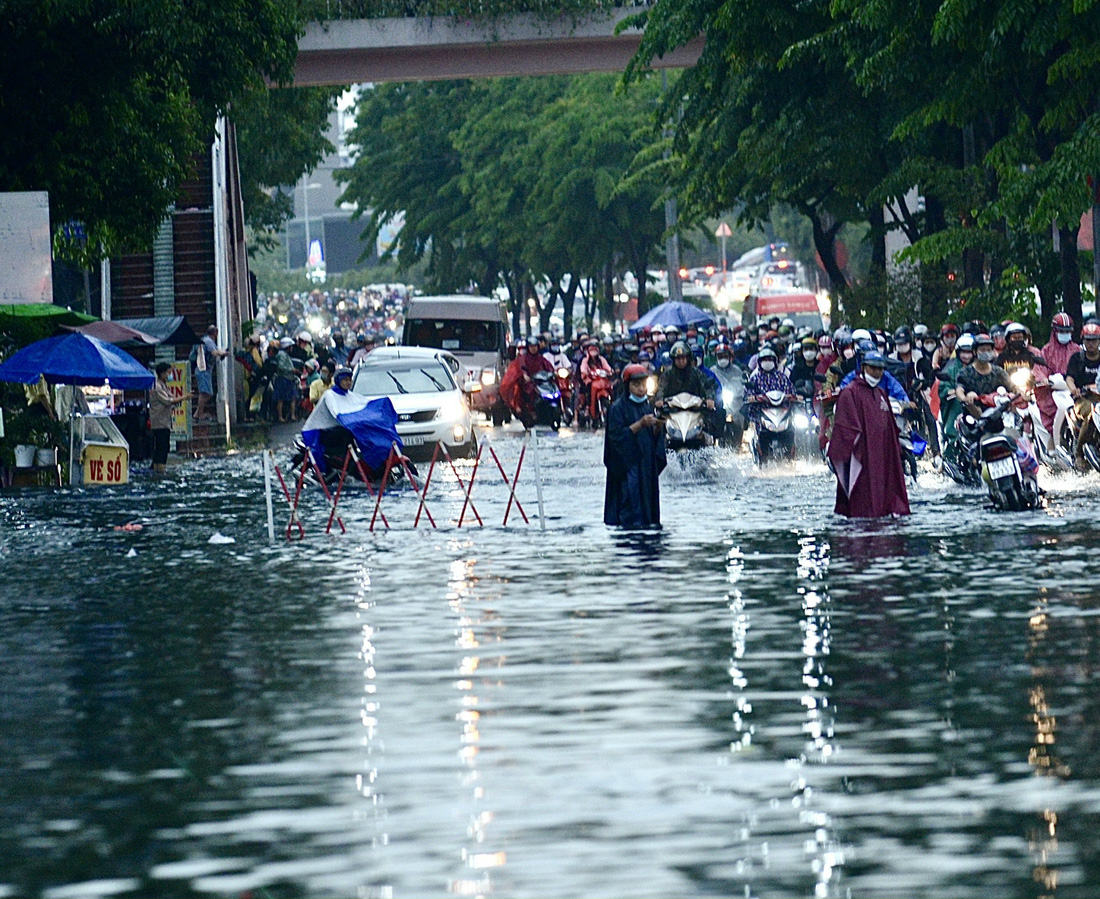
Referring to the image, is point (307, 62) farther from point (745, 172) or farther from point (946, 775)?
point (946, 775)

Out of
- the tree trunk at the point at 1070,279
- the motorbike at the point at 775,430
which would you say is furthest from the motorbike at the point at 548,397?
the motorbike at the point at 775,430

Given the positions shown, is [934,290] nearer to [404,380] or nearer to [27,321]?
[404,380]

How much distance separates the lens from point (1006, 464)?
→ 2100 cm

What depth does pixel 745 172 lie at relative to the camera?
4453cm

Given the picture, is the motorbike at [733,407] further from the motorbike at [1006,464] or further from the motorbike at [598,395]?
the motorbike at [598,395]

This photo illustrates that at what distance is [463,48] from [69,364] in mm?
24255

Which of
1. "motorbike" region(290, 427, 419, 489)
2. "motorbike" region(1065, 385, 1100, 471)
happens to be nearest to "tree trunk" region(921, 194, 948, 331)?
"motorbike" region(1065, 385, 1100, 471)

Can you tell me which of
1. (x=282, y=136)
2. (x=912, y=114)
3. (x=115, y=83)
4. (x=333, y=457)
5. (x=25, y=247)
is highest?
(x=282, y=136)

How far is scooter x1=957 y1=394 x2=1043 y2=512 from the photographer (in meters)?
21.0

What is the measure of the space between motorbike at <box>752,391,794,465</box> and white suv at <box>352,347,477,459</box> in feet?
18.3

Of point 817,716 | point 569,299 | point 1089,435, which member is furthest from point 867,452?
point 569,299

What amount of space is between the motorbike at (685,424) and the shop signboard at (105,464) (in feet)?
24.5

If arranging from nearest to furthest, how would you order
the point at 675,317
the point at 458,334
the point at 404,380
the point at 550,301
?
the point at 404,380 → the point at 675,317 → the point at 458,334 → the point at 550,301

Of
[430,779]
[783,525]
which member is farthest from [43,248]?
[430,779]
